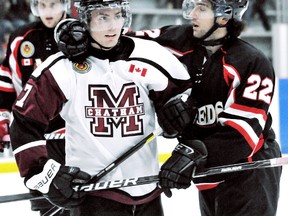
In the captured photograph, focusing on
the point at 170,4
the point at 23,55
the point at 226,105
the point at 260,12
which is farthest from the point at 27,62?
the point at 260,12

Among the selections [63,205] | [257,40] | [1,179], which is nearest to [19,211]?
[1,179]

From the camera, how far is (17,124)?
2.09 m

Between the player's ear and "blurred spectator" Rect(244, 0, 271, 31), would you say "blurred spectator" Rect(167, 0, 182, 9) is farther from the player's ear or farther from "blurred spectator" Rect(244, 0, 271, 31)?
the player's ear

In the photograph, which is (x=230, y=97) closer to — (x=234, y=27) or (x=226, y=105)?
(x=226, y=105)

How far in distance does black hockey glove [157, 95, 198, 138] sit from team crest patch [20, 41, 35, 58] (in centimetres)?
112

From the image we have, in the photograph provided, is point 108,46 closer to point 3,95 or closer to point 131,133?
point 131,133

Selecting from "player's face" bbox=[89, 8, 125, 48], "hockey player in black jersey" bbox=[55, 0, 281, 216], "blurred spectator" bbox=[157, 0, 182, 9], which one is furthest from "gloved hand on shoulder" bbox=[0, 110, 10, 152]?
"blurred spectator" bbox=[157, 0, 182, 9]

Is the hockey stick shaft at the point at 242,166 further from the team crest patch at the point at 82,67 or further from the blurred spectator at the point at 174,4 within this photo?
the blurred spectator at the point at 174,4

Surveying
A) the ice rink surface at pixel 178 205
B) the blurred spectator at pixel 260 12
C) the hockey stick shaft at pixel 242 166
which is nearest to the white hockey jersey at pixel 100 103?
the hockey stick shaft at pixel 242 166

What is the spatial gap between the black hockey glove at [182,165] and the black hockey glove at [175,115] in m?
0.07

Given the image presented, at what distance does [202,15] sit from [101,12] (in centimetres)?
42

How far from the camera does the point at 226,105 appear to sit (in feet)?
7.52

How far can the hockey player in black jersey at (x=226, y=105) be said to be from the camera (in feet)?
7.36

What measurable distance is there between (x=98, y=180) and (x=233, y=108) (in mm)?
493
